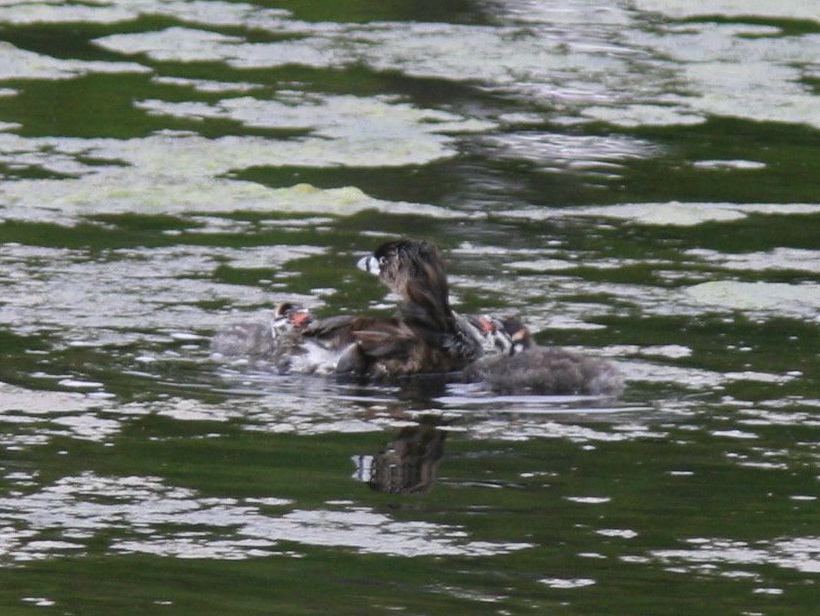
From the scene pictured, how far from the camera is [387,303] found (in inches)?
405

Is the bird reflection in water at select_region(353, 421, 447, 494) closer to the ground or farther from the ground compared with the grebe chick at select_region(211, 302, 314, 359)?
closer to the ground

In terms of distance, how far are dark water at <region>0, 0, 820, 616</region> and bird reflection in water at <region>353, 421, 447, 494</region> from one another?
0.15ft

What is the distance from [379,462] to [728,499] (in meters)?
1.23

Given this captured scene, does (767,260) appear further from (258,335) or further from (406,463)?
(406,463)

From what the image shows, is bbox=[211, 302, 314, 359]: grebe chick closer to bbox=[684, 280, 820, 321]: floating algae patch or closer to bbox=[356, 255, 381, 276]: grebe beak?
bbox=[356, 255, 381, 276]: grebe beak

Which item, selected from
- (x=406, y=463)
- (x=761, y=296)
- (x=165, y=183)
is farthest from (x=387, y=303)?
(x=406, y=463)

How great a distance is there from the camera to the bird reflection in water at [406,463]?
23.0 feet

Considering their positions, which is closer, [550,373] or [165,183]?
[550,373]

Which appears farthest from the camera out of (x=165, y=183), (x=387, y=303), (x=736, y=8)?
(x=736, y=8)

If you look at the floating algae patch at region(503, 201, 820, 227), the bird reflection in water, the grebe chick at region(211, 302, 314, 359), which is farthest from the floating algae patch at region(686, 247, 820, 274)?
the bird reflection in water

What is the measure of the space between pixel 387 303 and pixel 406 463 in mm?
3027

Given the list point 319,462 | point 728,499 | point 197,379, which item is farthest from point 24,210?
point 728,499

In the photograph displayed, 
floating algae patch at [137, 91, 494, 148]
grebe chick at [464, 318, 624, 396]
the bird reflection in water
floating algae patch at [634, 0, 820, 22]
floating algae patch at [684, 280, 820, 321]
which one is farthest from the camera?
floating algae patch at [634, 0, 820, 22]

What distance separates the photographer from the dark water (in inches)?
243
